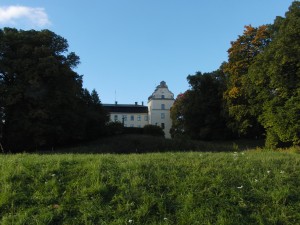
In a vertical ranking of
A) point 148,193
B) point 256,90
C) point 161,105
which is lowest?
point 148,193

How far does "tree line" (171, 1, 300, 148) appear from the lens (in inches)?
1316

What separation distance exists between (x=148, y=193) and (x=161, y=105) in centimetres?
10088

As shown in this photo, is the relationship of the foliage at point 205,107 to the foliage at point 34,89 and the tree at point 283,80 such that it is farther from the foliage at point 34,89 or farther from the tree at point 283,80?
the foliage at point 34,89

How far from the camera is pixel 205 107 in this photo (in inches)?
2237

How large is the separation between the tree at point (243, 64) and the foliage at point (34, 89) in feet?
56.6

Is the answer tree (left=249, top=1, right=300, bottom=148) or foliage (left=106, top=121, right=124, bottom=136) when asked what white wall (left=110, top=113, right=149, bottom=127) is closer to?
foliage (left=106, top=121, right=124, bottom=136)

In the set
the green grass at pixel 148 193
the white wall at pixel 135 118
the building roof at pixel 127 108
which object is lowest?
the green grass at pixel 148 193

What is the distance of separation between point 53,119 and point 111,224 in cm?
3581

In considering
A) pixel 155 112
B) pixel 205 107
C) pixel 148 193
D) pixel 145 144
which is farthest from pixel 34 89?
pixel 155 112

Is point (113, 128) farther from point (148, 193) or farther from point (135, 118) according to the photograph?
point (135, 118)

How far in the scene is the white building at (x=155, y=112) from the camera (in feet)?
350

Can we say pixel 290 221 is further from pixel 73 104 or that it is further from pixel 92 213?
pixel 73 104

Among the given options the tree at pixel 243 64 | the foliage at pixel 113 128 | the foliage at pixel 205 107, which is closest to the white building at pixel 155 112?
the foliage at pixel 113 128

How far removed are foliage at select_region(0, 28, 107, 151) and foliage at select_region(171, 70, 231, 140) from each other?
21107mm
